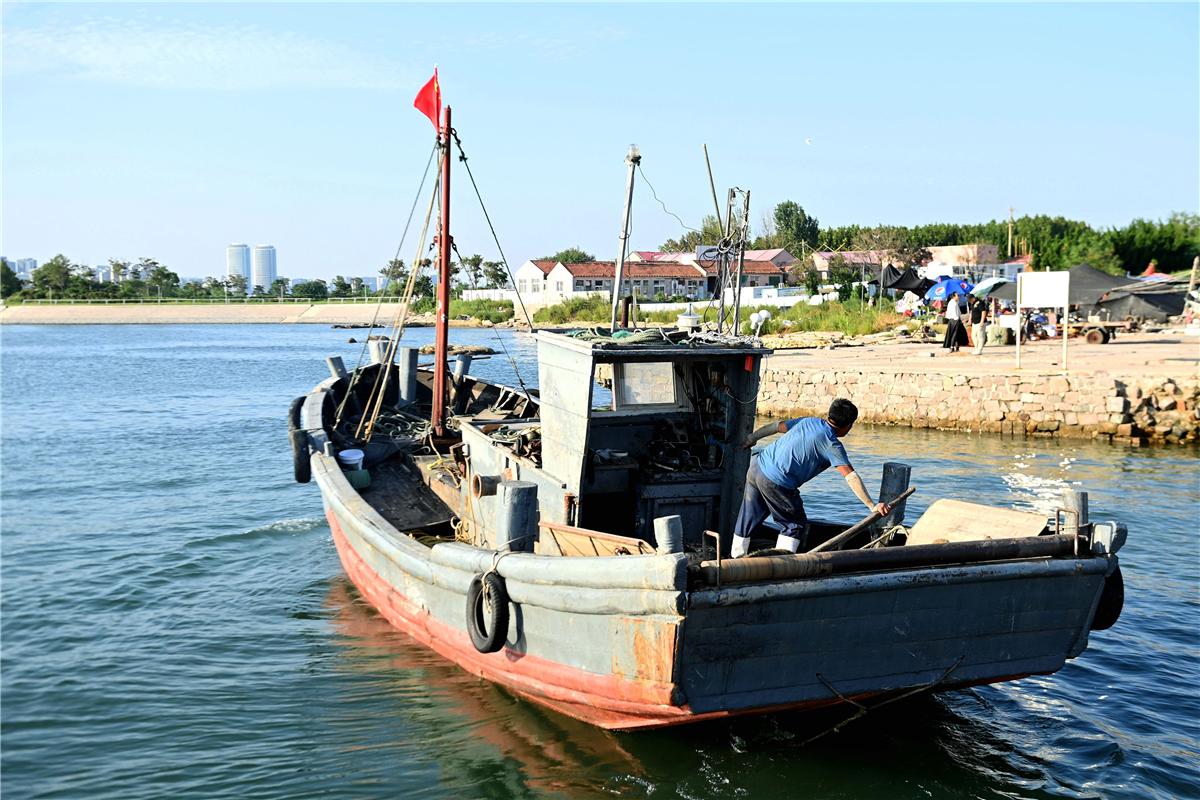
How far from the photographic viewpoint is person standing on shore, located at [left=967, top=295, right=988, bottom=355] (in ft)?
94.5

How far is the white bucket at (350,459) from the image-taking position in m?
12.8

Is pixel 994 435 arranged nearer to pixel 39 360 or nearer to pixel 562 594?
pixel 562 594

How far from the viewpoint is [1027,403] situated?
882 inches

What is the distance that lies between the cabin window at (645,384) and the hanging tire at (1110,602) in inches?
150

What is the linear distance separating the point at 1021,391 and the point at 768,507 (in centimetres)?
1747

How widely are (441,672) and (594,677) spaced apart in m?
2.82

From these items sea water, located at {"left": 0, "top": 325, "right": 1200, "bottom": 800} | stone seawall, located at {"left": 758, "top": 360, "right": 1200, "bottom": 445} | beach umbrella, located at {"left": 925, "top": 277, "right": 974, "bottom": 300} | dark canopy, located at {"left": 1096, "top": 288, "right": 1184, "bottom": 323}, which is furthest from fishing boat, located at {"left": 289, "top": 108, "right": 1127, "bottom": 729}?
dark canopy, located at {"left": 1096, "top": 288, "right": 1184, "bottom": 323}

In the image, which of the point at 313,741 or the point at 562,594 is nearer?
the point at 562,594

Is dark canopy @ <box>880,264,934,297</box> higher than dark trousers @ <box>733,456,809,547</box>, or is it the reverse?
dark canopy @ <box>880,264,934,297</box>

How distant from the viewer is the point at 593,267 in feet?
282

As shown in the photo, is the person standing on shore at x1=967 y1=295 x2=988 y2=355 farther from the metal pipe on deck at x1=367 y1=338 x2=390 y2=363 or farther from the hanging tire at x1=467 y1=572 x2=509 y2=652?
the hanging tire at x1=467 y1=572 x2=509 y2=652

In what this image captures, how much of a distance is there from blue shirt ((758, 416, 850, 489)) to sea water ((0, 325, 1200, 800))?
1909mm

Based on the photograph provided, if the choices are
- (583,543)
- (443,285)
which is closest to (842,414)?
(583,543)

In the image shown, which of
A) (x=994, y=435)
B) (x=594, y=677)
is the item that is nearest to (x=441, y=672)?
(x=594, y=677)
